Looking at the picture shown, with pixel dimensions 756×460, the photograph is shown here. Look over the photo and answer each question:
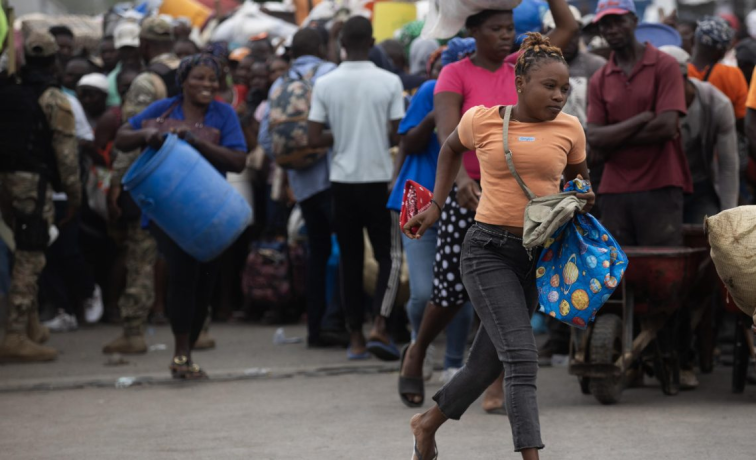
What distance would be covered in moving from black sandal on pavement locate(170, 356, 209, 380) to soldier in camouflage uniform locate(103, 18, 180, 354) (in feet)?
5.02

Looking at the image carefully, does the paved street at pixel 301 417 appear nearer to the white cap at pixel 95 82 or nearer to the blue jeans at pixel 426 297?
the blue jeans at pixel 426 297

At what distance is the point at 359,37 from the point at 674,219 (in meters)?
2.69

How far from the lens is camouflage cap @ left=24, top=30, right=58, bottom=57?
368 inches

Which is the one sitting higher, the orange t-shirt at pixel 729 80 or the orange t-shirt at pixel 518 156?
the orange t-shirt at pixel 518 156

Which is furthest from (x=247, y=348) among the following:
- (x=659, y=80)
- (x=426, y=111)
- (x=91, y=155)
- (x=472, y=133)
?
(x=472, y=133)

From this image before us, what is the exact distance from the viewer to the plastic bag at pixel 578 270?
4852mm

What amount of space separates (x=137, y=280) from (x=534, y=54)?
533 centimetres

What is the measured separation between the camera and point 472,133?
5145 millimetres

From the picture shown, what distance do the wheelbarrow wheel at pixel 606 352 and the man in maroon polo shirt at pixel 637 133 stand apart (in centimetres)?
81

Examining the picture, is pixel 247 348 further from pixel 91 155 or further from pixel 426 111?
pixel 426 111

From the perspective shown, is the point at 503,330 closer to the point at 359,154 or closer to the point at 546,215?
the point at 546,215

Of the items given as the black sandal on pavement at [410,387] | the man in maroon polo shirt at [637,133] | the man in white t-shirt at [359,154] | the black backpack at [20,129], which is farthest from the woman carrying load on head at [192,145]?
the man in maroon polo shirt at [637,133]

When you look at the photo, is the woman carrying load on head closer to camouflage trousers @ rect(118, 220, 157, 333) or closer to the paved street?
the paved street

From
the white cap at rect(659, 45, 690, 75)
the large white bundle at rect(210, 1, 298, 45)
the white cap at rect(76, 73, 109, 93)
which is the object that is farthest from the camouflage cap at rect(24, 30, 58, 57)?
the large white bundle at rect(210, 1, 298, 45)
